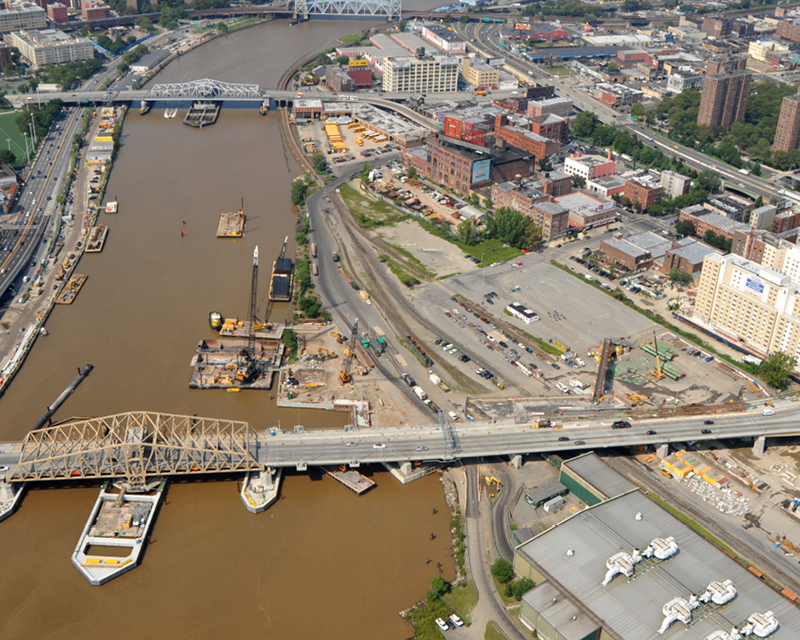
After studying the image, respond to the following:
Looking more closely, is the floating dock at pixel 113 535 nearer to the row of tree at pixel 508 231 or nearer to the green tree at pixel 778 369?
the row of tree at pixel 508 231

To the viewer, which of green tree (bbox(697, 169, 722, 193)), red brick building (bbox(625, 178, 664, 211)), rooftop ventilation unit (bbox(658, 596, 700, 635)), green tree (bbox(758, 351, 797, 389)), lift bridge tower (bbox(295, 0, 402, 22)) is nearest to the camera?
rooftop ventilation unit (bbox(658, 596, 700, 635))

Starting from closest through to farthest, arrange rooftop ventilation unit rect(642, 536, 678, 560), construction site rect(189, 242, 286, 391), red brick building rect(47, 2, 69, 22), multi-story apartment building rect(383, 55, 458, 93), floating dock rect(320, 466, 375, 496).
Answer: rooftop ventilation unit rect(642, 536, 678, 560), floating dock rect(320, 466, 375, 496), construction site rect(189, 242, 286, 391), multi-story apartment building rect(383, 55, 458, 93), red brick building rect(47, 2, 69, 22)

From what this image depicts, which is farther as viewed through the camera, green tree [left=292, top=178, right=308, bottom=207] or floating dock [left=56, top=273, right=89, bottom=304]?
green tree [left=292, top=178, right=308, bottom=207]

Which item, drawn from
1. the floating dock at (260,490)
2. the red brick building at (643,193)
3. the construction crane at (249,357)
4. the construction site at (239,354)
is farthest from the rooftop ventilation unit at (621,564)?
the red brick building at (643,193)

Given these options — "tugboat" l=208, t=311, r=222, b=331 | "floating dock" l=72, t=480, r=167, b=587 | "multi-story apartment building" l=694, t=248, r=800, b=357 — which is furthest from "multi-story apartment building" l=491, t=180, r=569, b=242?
"floating dock" l=72, t=480, r=167, b=587

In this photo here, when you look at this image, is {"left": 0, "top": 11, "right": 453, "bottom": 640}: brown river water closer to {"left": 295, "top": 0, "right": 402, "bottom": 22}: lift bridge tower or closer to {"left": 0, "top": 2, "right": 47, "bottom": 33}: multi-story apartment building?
{"left": 0, "top": 2, "right": 47, "bottom": 33}: multi-story apartment building

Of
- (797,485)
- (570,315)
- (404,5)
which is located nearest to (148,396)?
(570,315)
